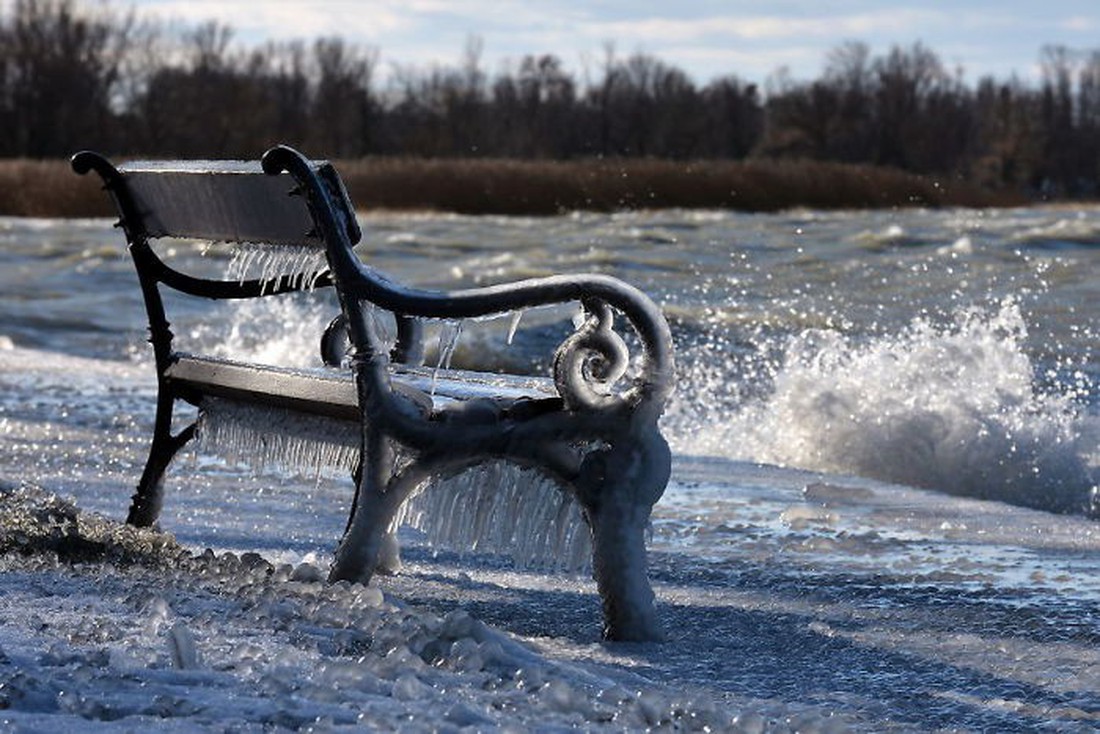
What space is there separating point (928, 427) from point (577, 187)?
2016 centimetres

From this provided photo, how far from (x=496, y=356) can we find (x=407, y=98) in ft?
225

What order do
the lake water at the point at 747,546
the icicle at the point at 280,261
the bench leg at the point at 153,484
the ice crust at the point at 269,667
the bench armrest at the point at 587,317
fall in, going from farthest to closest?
the bench leg at the point at 153,484, the icicle at the point at 280,261, the bench armrest at the point at 587,317, the lake water at the point at 747,546, the ice crust at the point at 269,667

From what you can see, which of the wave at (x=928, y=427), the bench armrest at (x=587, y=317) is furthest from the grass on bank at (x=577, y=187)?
the bench armrest at (x=587, y=317)

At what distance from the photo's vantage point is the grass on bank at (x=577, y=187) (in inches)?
1045

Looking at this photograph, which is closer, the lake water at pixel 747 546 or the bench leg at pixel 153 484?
the lake water at pixel 747 546

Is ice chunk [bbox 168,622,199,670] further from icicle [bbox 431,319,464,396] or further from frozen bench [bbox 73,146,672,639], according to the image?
icicle [bbox 431,319,464,396]

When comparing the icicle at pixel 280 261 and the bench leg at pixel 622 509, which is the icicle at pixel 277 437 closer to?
the icicle at pixel 280 261

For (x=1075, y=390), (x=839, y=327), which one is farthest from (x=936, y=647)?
(x=839, y=327)

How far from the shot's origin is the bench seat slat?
12.0 feet

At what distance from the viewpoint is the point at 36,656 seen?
2771 millimetres

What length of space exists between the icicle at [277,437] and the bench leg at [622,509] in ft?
2.11

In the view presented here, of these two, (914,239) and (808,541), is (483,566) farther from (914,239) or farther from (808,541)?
(914,239)

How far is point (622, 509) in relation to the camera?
3449 millimetres

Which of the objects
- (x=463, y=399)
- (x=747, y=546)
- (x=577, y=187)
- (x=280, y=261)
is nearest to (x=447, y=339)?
(x=463, y=399)
